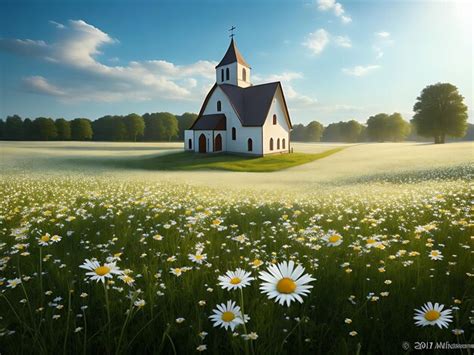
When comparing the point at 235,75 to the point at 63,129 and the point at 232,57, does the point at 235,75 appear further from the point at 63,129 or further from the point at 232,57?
the point at 63,129

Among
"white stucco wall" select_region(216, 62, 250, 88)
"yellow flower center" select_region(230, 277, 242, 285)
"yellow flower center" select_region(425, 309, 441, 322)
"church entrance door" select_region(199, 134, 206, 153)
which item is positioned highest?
"white stucco wall" select_region(216, 62, 250, 88)

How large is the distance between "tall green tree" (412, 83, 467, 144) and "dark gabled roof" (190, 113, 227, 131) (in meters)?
50.7

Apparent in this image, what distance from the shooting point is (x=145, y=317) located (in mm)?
2824

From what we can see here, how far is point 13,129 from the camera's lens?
9919 centimetres

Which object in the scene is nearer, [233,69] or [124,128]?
[233,69]

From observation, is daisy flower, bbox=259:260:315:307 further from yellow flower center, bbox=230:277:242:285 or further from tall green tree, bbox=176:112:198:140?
tall green tree, bbox=176:112:198:140

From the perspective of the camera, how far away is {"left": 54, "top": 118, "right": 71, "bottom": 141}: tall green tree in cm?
10401

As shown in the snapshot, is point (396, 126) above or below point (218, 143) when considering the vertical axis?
above

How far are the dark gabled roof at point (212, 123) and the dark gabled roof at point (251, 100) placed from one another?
32cm

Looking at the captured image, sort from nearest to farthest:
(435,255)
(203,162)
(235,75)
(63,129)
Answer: (435,255) → (203,162) → (235,75) → (63,129)

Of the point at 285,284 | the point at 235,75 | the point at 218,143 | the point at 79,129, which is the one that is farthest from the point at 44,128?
the point at 285,284

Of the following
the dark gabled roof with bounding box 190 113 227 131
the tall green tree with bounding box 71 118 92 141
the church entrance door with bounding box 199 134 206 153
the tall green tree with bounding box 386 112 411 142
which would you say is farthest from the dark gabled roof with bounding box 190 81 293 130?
the tall green tree with bounding box 386 112 411 142

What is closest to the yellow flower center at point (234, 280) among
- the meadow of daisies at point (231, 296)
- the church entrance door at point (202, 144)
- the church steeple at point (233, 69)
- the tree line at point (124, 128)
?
the meadow of daisies at point (231, 296)

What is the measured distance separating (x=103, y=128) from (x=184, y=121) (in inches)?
1244
